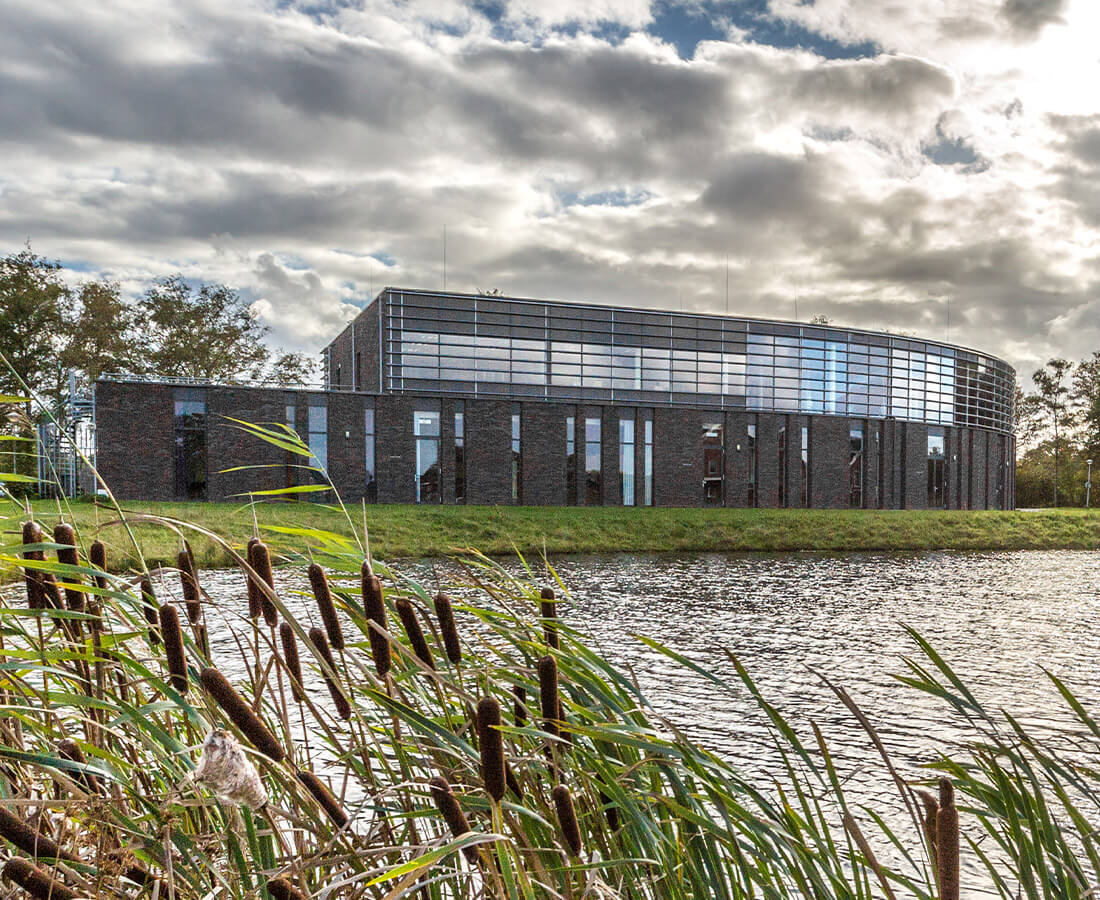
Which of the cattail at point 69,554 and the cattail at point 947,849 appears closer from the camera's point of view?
the cattail at point 947,849

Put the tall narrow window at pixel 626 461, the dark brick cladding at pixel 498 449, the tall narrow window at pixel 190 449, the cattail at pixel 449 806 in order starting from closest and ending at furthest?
the cattail at pixel 449 806, the dark brick cladding at pixel 498 449, the tall narrow window at pixel 190 449, the tall narrow window at pixel 626 461

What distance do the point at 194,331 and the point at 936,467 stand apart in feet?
138

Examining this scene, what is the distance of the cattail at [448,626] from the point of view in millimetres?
1655

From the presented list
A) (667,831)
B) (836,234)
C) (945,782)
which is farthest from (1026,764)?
(836,234)

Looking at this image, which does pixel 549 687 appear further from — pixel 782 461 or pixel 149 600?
pixel 782 461

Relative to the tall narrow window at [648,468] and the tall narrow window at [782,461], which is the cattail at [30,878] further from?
the tall narrow window at [782,461]

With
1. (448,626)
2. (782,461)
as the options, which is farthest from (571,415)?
(448,626)

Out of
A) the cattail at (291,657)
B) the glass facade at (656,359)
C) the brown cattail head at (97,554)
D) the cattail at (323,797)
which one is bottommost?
the cattail at (323,797)

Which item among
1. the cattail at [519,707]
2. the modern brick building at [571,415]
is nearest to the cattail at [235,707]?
the cattail at [519,707]

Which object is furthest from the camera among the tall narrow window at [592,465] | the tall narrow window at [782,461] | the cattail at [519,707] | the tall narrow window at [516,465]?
the tall narrow window at [782,461]

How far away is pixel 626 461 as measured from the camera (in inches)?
1583

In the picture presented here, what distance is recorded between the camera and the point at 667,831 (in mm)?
2180

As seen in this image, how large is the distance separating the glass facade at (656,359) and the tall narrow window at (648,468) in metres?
2.03

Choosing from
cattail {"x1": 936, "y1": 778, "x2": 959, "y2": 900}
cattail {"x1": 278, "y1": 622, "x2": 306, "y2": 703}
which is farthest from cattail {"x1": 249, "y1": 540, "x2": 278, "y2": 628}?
cattail {"x1": 936, "y1": 778, "x2": 959, "y2": 900}
